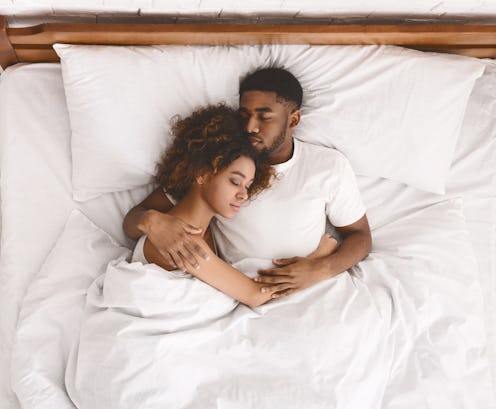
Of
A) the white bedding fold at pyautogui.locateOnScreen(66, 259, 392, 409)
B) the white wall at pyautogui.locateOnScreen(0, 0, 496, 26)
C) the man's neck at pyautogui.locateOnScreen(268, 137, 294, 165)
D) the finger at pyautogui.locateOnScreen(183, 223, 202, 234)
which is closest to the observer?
the white bedding fold at pyautogui.locateOnScreen(66, 259, 392, 409)

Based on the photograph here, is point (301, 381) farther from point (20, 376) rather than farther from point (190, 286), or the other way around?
point (20, 376)

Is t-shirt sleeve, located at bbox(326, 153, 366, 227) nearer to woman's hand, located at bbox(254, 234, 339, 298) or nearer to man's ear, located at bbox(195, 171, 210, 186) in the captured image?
woman's hand, located at bbox(254, 234, 339, 298)

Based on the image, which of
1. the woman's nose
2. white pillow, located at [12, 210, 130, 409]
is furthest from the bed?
the woman's nose

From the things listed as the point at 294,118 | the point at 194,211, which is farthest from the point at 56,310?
the point at 294,118

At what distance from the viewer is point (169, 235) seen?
1401 mm

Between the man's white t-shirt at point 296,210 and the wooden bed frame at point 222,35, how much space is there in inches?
12.4

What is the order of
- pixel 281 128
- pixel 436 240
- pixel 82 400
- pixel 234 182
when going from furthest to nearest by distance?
pixel 436 240
pixel 281 128
pixel 234 182
pixel 82 400

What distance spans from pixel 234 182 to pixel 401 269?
55 cm

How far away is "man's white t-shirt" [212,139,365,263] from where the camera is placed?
5.14 feet

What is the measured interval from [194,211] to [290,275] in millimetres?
301

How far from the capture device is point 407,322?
5.00 feet

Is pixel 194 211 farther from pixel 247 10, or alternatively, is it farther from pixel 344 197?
pixel 247 10

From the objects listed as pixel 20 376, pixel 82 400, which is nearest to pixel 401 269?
pixel 82 400

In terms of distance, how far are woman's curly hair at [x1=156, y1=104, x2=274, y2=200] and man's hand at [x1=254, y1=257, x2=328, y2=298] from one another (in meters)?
0.21
